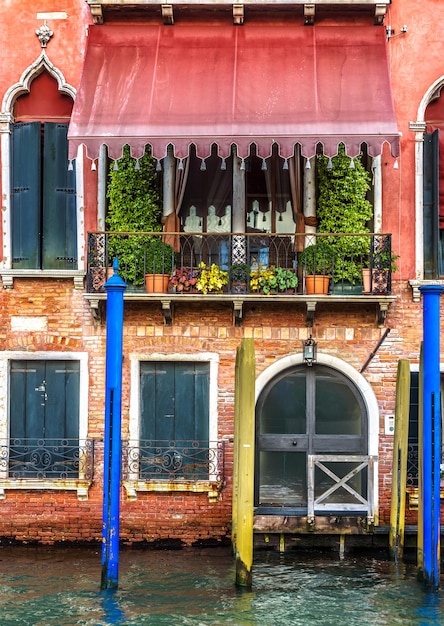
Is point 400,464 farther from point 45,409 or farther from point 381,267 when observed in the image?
point 45,409

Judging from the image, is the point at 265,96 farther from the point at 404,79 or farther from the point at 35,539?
the point at 35,539

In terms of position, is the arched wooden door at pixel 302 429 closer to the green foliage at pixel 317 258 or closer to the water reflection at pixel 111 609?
the green foliage at pixel 317 258

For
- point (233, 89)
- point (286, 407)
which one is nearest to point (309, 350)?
point (286, 407)

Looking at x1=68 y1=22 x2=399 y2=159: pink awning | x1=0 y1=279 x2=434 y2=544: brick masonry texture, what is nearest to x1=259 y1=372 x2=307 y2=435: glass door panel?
x1=0 y1=279 x2=434 y2=544: brick masonry texture

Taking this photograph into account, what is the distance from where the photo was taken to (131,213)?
514 inches

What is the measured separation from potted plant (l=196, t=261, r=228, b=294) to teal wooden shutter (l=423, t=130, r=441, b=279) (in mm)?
2550

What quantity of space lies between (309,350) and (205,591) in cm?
337

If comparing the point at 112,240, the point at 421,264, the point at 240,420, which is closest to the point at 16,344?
the point at 112,240

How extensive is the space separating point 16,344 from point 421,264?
5067 mm

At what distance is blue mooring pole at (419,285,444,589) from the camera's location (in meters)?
10.5

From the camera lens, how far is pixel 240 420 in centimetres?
1087

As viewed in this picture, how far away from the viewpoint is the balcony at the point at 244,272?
12.8 meters

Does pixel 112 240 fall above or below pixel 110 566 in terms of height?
above

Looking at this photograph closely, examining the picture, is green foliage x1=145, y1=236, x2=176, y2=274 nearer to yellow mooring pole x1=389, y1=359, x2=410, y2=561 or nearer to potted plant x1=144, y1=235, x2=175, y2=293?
potted plant x1=144, y1=235, x2=175, y2=293
